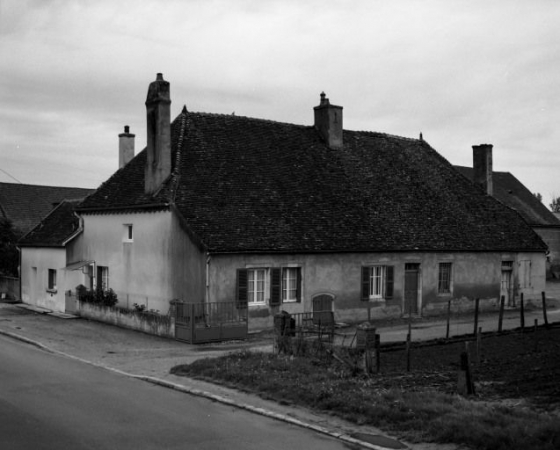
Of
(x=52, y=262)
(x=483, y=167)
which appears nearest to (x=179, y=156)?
(x=52, y=262)

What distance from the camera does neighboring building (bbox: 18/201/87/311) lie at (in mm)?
32281

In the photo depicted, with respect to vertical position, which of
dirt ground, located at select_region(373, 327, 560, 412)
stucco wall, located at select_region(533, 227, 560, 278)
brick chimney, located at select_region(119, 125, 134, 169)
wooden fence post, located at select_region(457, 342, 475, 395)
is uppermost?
brick chimney, located at select_region(119, 125, 134, 169)

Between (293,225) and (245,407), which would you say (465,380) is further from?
(293,225)

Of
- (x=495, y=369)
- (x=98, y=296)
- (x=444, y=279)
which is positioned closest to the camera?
(x=495, y=369)

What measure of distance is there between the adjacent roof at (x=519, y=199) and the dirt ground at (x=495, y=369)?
3723 centimetres

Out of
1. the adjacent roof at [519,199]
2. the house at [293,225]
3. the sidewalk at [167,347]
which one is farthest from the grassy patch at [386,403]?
the adjacent roof at [519,199]

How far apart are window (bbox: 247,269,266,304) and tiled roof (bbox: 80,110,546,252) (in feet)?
3.35

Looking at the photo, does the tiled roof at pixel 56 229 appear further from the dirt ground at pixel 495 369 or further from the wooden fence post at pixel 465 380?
the wooden fence post at pixel 465 380

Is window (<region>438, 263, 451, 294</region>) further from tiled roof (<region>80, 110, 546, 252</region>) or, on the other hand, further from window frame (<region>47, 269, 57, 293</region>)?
window frame (<region>47, 269, 57, 293</region>)

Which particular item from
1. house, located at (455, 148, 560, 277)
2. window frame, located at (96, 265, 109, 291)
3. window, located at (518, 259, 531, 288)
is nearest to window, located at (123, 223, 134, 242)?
window frame, located at (96, 265, 109, 291)

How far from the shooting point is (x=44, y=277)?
34281 mm

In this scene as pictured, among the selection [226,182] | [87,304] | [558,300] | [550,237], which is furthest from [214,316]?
[550,237]

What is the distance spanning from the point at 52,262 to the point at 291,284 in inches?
506

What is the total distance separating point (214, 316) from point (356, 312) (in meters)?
6.89
